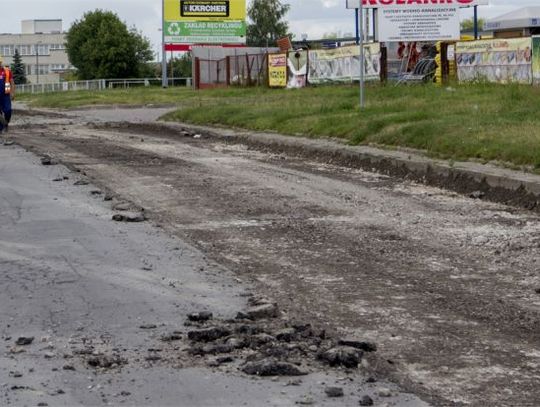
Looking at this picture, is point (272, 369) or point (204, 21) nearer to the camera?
point (272, 369)

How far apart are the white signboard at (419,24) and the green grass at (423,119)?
5.91 ft

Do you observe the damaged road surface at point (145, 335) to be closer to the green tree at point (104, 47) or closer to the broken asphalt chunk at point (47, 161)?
the broken asphalt chunk at point (47, 161)

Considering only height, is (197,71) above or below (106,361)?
above

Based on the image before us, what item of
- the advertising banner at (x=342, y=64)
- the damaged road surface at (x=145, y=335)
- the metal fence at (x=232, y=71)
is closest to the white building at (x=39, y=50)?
the metal fence at (x=232, y=71)

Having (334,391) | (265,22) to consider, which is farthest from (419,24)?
(265,22)

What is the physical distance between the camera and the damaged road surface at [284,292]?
17.9ft

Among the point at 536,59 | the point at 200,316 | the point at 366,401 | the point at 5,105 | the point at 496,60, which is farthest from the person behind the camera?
the point at 496,60

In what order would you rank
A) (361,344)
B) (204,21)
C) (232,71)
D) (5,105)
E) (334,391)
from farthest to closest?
(204,21) < (232,71) < (5,105) < (361,344) < (334,391)

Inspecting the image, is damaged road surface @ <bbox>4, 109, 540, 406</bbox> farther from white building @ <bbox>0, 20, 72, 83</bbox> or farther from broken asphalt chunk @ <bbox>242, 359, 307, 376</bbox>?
white building @ <bbox>0, 20, 72, 83</bbox>

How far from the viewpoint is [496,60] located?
2828cm

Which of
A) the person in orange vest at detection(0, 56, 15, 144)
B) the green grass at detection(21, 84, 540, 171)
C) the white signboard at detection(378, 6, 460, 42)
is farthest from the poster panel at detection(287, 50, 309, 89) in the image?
the person in orange vest at detection(0, 56, 15, 144)

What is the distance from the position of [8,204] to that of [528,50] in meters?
17.8

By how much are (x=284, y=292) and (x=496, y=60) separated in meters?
22.1

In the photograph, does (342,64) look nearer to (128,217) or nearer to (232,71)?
(232,71)
